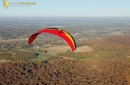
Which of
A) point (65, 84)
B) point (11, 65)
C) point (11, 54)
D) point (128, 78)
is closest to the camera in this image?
point (65, 84)

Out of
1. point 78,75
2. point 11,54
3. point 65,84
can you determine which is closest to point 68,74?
point 78,75

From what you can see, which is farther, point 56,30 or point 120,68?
point 120,68

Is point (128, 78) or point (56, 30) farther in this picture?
point (128, 78)

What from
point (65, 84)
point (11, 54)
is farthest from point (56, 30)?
point (11, 54)

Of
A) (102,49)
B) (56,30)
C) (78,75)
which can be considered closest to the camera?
(56,30)

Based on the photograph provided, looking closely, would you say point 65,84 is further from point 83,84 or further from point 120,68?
point 120,68

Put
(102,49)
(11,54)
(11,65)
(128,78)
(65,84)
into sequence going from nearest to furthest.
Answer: (65,84) < (128,78) < (11,65) < (11,54) < (102,49)

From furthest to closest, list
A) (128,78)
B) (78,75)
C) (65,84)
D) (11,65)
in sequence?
1. (11,65)
2. (78,75)
3. (128,78)
4. (65,84)

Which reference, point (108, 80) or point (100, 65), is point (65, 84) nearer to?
point (108, 80)

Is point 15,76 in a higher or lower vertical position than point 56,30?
lower
